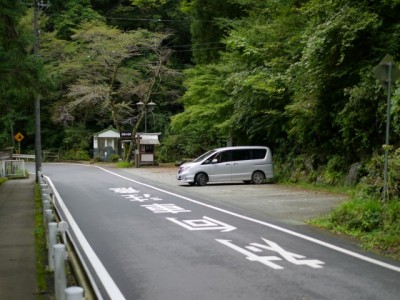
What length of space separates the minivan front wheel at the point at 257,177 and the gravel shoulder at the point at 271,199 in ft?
2.15

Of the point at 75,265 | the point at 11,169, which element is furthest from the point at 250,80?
the point at 75,265

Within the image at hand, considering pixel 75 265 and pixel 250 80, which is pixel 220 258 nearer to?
pixel 75 265

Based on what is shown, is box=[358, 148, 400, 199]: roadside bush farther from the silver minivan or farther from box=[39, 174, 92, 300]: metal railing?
the silver minivan

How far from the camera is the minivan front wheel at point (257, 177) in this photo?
70.5ft

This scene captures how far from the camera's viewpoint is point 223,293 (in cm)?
568

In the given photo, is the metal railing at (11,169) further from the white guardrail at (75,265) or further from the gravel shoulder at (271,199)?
the white guardrail at (75,265)

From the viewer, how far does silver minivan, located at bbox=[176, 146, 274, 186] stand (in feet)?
68.4

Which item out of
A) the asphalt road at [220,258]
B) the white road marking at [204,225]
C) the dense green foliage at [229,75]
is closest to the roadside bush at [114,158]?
the dense green foliage at [229,75]

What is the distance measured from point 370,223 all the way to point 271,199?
6386 mm

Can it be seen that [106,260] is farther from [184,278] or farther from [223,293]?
[223,293]

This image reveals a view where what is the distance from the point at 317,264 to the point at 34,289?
4058 mm

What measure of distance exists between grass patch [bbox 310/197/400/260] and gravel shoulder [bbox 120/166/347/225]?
3.64 ft

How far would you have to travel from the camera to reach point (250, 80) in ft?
66.7

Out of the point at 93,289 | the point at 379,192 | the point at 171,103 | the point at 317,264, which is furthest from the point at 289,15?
the point at 171,103
